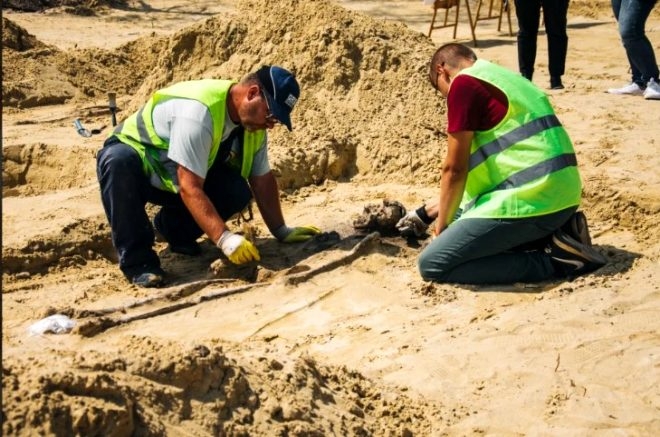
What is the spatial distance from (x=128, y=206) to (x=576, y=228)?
89.1 inches

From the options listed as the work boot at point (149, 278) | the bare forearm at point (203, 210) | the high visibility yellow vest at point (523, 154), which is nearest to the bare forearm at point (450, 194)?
the high visibility yellow vest at point (523, 154)

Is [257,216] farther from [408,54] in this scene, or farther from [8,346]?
[8,346]

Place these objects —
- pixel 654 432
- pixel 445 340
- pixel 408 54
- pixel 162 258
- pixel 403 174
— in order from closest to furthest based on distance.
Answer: pixel 654 432
pixel 445 340
pixel 162 258
pixel 403 174
pixel 408 54

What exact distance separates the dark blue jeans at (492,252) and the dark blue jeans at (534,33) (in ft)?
13.4

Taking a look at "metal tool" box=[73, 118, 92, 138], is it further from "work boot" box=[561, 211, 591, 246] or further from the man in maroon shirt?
"work boot" box=[561, 211, 591, 246]

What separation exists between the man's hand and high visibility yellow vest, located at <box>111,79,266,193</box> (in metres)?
0.94

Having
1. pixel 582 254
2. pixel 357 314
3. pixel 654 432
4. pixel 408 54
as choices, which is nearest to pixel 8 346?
pixel 357 314

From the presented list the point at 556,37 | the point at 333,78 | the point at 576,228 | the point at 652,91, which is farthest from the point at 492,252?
the point at 556,37

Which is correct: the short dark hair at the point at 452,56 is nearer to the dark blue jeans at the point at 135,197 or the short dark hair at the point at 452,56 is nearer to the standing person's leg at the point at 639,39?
the dark blue jeans at the point at 135,197

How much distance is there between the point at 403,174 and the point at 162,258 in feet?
6.24

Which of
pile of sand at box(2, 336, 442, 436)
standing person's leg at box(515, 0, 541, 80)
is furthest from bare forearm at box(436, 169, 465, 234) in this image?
standing person's leg at box(515, 0, 541, 80)

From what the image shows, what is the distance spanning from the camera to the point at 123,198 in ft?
15.8

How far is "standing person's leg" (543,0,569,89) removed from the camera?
852 cm

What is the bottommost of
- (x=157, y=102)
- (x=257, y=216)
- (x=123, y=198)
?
(x=257, y=216)
